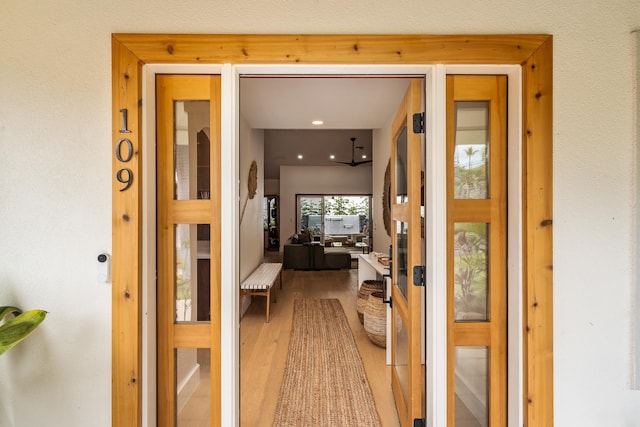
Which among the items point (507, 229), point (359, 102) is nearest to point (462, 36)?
point (507, 229)

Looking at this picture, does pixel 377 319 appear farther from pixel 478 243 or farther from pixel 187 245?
pixel 187 245

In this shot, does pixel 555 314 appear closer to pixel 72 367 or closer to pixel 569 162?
pixel 569 162

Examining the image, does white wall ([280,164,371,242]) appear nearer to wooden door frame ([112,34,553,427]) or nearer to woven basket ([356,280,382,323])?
woven basket ([356,280,382,323])

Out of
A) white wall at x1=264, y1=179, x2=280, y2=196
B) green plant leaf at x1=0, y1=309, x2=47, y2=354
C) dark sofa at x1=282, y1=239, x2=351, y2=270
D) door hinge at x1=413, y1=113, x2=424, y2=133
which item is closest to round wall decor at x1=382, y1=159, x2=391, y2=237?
door hinge at x1=413, y1=113, x2=424, y2=133

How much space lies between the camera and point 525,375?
1.31 meters

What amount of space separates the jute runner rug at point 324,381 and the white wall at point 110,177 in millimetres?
1262

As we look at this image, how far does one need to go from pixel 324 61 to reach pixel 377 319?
2.57m

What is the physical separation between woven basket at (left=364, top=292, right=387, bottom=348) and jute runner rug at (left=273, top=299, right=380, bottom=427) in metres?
0.27

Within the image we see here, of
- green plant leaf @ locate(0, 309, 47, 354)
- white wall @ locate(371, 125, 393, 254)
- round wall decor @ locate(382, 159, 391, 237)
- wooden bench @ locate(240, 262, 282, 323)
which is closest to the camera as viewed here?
green plant leaf @ locate(0, 309, 47, 354)

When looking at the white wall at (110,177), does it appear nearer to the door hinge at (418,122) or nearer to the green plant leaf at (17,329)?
the green plant leaf at (17,329)

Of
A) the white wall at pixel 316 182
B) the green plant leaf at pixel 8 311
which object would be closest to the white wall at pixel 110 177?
the green plant leaf at pixel 8 311

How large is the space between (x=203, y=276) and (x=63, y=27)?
128cm

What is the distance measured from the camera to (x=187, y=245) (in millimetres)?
1448

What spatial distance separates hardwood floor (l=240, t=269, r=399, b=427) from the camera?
2.17 m
